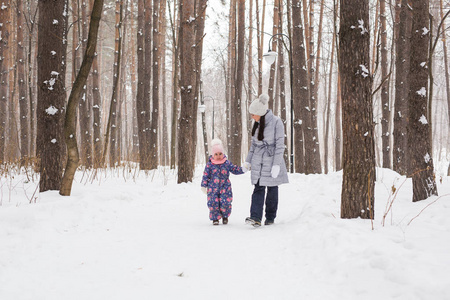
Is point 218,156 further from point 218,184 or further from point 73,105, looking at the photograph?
point 73,105

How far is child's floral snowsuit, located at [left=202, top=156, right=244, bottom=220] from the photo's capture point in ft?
15.2

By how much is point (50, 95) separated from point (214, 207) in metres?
3.13

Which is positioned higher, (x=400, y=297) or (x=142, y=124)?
(x=142, y=124)

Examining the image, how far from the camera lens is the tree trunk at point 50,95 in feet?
15.8

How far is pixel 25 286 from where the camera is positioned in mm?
2186

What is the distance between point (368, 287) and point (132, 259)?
205cm

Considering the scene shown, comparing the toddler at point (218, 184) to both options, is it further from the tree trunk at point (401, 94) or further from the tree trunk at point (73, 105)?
the tree trunk at point (401, 94)

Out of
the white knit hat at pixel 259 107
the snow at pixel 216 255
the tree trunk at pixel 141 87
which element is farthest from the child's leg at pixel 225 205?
the tree trunk at pixel 141 87

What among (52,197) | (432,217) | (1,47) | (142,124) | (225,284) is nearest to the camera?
(225,284)

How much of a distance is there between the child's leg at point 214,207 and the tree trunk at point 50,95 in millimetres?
2500

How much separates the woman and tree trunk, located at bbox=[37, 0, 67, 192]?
310cm

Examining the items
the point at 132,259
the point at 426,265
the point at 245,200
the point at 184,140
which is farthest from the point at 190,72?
the point at 426,265

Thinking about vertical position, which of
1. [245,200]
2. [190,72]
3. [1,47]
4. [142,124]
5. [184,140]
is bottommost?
[245,200]

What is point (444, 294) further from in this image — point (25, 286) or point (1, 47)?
point (1, 47)
